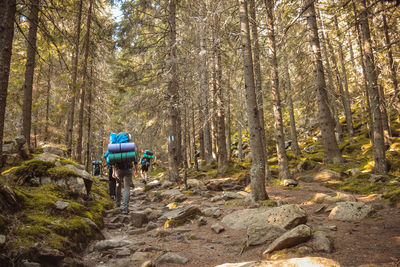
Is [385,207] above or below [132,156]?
below

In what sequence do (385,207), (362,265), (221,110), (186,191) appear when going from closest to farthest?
(362,265) < (385,207) < (186,191) < (221,110)

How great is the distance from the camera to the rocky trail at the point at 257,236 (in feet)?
10.8

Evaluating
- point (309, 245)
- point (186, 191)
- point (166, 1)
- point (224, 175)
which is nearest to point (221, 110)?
point (224, 175)

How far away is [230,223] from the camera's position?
214 inches

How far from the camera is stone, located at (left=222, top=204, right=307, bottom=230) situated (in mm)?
4513

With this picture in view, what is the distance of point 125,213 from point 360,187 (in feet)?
25.0

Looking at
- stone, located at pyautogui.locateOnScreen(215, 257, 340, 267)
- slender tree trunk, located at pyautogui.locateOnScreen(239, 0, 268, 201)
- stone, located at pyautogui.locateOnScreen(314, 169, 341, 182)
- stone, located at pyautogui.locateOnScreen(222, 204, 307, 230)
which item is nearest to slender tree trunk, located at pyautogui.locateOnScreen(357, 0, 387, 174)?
stone, located at pyautogui.locateOnScreen(314, 169, 341, 182)

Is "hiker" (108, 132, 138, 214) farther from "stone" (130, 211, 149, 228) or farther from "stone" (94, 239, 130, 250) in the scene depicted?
"stone" (94, 239, 130, 250)

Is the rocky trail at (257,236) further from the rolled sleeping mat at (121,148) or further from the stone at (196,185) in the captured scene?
the stone at (196,185)

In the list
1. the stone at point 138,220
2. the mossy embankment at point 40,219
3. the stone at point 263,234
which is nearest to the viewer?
the mossy embankment at point 40,219

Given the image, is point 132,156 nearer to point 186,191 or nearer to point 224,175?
point 186,191

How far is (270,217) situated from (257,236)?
3.01ft

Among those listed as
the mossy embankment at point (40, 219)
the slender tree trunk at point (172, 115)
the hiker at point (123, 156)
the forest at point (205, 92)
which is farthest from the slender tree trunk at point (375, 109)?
the mossy embankment at point (40, 219)

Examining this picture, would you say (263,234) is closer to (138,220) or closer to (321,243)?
(321,243)
